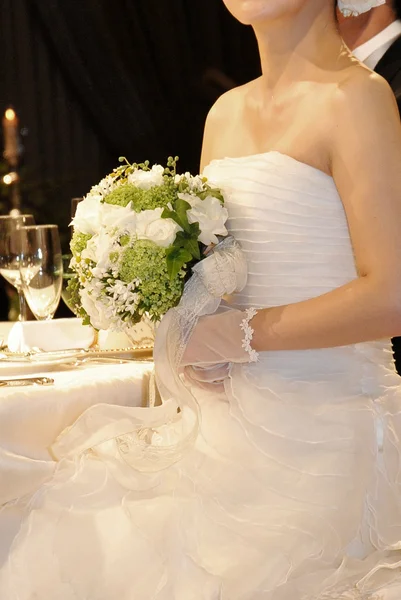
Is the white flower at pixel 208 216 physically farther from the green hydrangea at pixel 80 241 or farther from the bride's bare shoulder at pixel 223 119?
the bride's bare shoulder at pixel 223 119

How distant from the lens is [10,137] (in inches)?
235

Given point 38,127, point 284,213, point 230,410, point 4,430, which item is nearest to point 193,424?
point 230,410

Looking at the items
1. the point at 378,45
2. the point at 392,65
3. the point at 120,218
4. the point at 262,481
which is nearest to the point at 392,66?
the point at 392,65

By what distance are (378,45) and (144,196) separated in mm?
1557

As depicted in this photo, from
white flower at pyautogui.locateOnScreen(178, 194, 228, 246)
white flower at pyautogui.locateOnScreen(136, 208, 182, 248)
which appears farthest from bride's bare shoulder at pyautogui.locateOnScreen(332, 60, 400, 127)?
white flower at pyautogui.locateOnScreen(136, 208, 182, 248)

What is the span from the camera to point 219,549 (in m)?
1.77

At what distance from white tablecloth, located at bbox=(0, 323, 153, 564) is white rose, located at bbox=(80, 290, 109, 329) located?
0.39 ft

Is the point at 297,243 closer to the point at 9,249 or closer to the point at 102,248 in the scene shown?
the point at 102,248

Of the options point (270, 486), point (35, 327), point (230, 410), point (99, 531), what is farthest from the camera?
point (35, 327)

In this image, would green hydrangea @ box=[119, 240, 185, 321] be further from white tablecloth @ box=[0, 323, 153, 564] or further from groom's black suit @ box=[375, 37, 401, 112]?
groom's black suit @ box=[375, 37, 401, 112]

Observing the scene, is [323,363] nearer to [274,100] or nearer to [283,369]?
[283,369]

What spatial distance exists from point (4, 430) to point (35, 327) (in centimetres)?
63

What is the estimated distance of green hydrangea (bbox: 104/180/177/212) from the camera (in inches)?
74.9

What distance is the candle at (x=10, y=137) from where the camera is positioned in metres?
5.91
